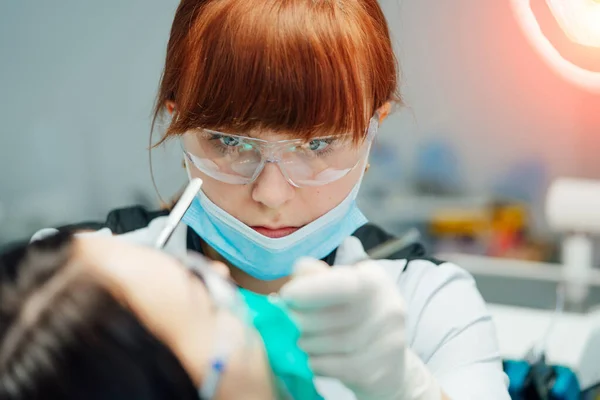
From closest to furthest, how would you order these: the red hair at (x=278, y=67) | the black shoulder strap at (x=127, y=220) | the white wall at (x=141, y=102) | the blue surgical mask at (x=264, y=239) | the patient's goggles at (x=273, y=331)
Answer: the patient's goggles at (x=273, y=331)
the red hair at (x=278, y=67)
the blue surgical mask at (x=264, y=239)
the black shoulder strap at (x=127, y=220)
the white wall at (x=141, y=102)

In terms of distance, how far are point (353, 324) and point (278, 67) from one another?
0.50m

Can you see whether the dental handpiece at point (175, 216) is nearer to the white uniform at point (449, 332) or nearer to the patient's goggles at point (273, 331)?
the patient's goggles at point (273, 331)

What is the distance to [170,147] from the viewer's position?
8.45ft

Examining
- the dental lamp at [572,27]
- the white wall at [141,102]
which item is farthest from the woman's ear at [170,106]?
the white wall at [141,102]

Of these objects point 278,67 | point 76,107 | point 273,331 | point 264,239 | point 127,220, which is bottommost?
point 76,107

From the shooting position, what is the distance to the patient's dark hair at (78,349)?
75 centimetres

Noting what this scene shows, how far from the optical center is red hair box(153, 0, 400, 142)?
48.6 inches

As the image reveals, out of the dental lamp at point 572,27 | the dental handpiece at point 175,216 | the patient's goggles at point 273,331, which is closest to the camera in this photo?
the patient's goggles at point 273,331

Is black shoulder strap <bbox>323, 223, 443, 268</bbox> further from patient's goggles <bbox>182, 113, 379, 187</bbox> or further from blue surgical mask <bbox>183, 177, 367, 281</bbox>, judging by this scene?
patient's goggles <bbox>182, 113, 379, 187</bbox>

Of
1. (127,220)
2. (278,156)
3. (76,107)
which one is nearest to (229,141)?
(278,156)

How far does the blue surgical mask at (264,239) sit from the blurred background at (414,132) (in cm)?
104

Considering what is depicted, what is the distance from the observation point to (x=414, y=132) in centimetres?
273

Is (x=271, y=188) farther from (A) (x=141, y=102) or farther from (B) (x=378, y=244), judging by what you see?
(A) (x=141, y=102)

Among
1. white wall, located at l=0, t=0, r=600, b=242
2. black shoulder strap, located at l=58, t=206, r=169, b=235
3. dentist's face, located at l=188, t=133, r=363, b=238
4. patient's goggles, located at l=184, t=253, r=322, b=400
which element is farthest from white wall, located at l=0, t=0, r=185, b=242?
patient's goggles, located at l=184, t=253, r=322, b=400
